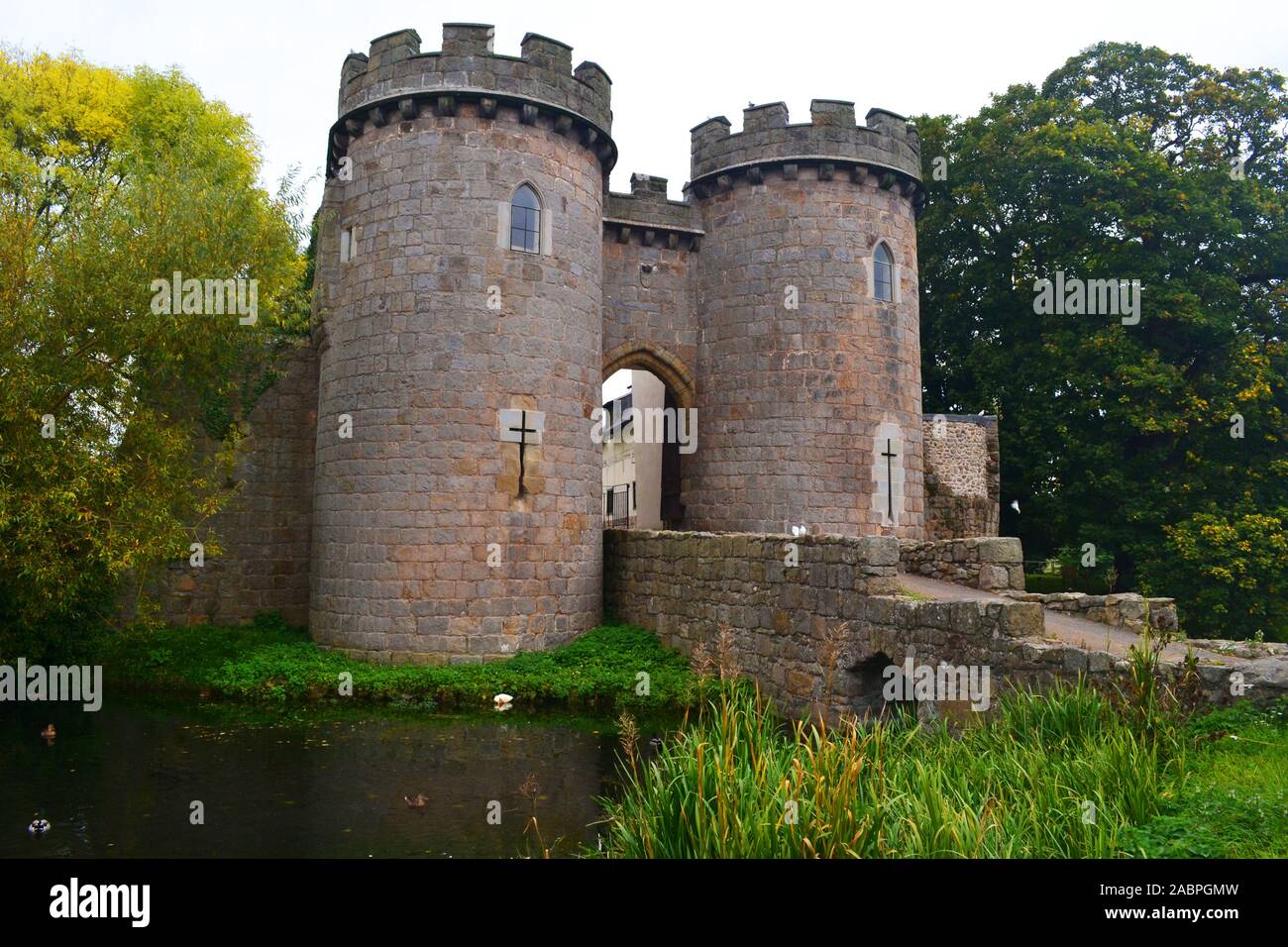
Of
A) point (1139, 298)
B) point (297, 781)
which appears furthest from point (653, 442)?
point (297, 781)

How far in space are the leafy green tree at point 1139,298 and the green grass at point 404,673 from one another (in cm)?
1168

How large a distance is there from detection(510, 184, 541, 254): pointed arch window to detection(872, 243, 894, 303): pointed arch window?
6.70 m

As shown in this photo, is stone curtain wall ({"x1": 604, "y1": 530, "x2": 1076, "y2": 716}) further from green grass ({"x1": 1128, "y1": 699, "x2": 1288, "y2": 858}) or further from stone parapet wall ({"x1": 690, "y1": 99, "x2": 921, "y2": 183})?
stone parapet wall ({"x1": 690, "y1": 99, "x2": 921, "y2": 183})

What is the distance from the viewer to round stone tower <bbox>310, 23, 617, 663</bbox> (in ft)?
42.6

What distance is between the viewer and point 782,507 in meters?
16.0

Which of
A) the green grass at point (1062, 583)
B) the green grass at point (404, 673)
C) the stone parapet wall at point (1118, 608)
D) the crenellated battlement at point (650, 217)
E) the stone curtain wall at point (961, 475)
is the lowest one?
the green grass at point (404, 673)

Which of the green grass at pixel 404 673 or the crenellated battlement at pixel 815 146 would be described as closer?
the green grass at pixel 404 673

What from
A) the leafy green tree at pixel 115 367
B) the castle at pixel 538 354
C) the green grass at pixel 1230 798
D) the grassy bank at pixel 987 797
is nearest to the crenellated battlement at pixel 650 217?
the castle at pixel 538 354

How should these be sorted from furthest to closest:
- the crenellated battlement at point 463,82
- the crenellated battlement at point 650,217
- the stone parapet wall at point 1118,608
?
the crenellated battlement at point 650,217 < the crenellated battlement at point 463,82 < the stone parapet wall at point 1118,608

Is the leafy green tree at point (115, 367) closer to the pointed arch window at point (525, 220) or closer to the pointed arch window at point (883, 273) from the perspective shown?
the pointed arch window at point (525, 220)

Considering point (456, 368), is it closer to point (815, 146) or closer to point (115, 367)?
point (115, 367)

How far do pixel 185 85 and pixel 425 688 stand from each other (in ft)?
→ 55.0

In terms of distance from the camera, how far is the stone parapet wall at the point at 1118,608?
1045 cm

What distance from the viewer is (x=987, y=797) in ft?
15.4
